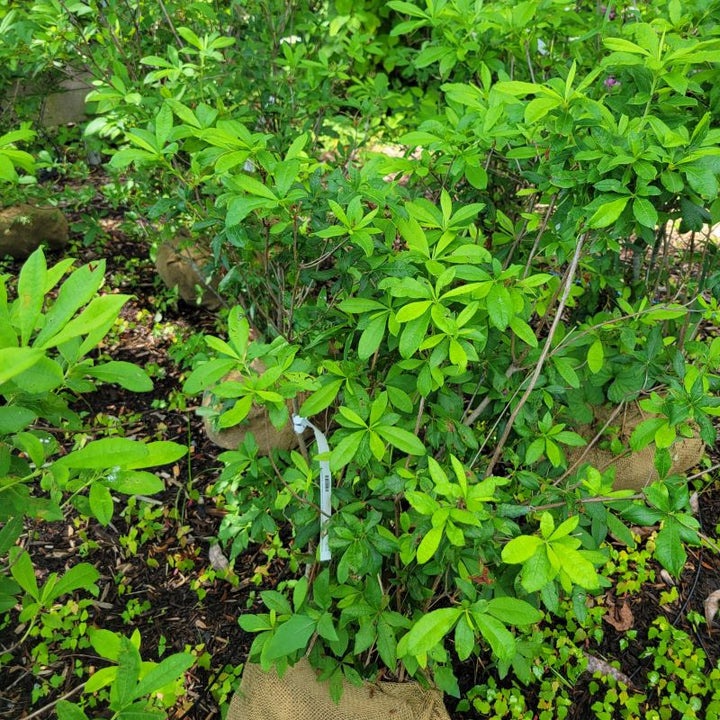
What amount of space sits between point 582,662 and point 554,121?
1768mm

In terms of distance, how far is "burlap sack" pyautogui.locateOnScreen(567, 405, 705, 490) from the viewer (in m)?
2.48

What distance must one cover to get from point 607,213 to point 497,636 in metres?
0.89

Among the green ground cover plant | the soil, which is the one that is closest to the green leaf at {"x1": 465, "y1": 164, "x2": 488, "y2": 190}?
the green ground cover plant

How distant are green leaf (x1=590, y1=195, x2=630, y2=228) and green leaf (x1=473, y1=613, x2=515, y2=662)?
0.83m

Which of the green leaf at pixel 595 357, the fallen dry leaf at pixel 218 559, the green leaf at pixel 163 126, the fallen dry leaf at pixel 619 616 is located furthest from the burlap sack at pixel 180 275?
the fallen dry leaf at pixel 619 616

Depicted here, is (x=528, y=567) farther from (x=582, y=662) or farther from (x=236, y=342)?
(x=582, y=662)

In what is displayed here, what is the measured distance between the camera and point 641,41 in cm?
142

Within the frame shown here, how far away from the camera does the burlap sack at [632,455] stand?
2.48 meters

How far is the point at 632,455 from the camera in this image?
2594mm

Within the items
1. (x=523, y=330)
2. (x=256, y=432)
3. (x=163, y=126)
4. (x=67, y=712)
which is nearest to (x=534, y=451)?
(x=523, y=330)

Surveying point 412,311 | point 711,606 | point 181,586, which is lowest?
point 711,606

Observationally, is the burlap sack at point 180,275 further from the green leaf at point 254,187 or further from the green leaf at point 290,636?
the green leaf at point 290,636

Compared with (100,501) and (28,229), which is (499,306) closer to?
(100,501)

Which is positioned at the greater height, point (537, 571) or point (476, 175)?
point (476, 175)
